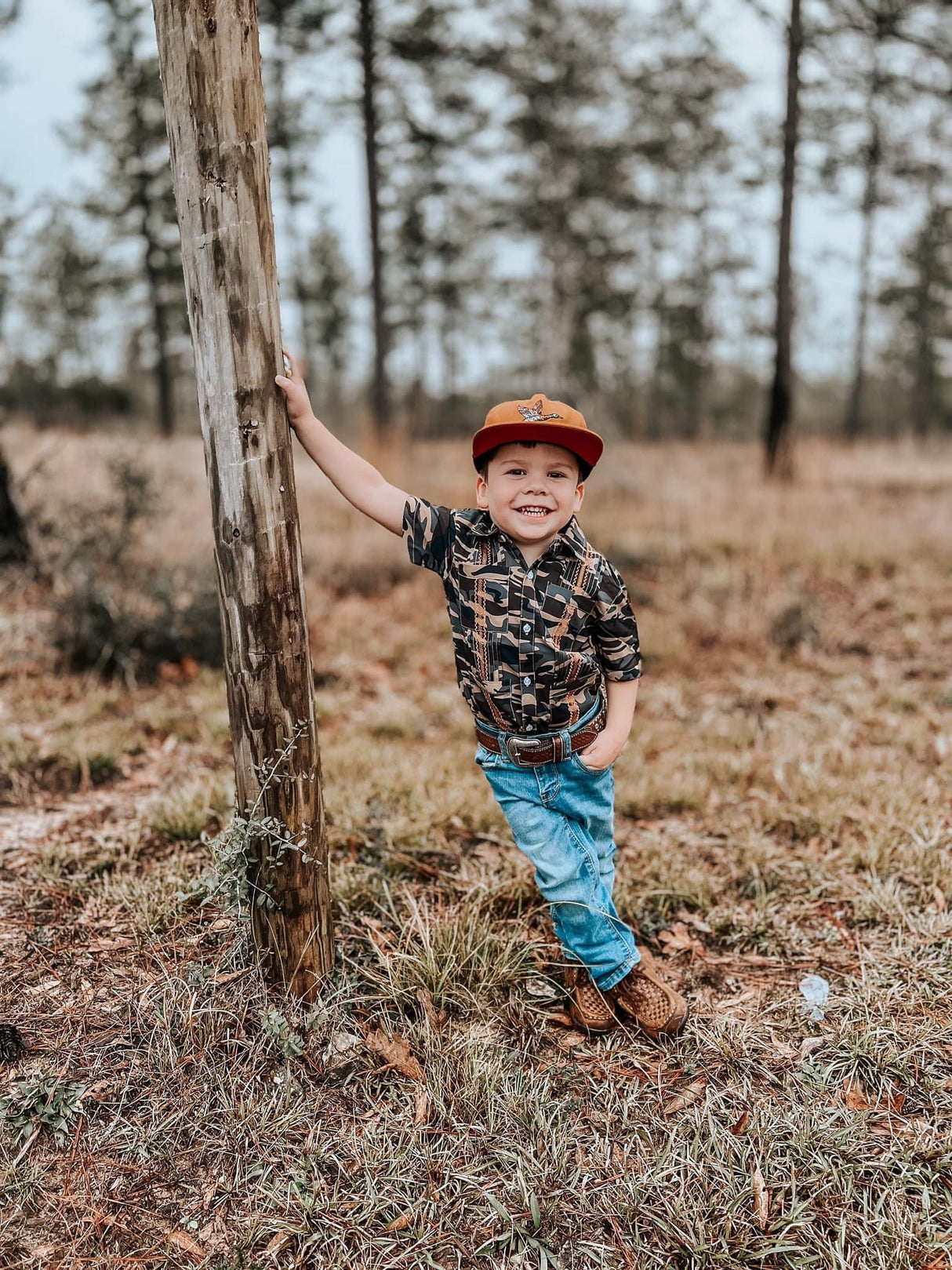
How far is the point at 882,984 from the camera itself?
8.44 ft

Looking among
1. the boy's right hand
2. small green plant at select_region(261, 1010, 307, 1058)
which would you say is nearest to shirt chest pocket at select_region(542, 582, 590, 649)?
the boy's right hand

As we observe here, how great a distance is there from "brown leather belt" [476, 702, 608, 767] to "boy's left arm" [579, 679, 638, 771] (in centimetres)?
3

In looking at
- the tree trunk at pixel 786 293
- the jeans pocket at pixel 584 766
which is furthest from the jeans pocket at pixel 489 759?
the tree trunk at pixel 786 293

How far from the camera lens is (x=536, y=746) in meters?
2.24

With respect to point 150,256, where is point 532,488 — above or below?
below

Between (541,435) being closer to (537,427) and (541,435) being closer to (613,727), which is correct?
(537,427)

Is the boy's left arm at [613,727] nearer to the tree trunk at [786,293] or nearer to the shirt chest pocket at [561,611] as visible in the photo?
the shirt chest pocket at [561,611]

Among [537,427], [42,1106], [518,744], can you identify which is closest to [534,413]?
[537,427]

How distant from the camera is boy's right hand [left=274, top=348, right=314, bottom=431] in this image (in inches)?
80.9

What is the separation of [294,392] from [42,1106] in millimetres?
1870

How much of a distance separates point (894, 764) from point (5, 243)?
990 cm

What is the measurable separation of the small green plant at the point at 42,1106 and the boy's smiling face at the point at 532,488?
1.81 meters

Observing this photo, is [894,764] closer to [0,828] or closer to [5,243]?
[0,828]

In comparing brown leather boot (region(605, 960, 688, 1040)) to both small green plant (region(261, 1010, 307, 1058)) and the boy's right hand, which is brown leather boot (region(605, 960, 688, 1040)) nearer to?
small green plant (region(261, 1010, 307, 1058))
